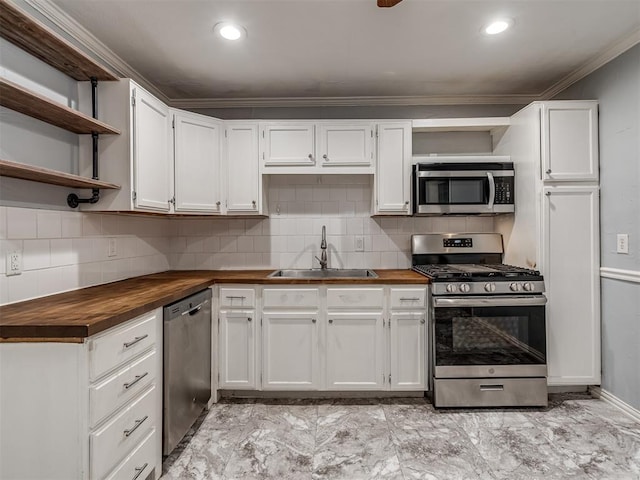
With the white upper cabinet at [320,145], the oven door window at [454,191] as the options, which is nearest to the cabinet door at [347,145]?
the white upper cabinet at [320,145]

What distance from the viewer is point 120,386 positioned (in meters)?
1.39

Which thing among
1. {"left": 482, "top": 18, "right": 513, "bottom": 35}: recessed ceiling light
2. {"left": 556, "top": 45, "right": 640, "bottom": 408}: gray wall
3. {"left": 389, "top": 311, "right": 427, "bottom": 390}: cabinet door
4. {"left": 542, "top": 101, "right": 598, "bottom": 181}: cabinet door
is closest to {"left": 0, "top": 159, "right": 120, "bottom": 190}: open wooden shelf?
{"left": 389, "top": 311, "right": 427, "bottom": 390}: cabinet door

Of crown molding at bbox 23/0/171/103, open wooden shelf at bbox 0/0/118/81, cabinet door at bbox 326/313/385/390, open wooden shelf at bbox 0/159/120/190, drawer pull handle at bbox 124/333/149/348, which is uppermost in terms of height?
crown molding at bbox 23/0/171/103

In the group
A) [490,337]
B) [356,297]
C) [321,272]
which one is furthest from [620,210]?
[321,272]

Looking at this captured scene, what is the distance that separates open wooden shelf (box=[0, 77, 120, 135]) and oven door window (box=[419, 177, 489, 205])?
2.18m

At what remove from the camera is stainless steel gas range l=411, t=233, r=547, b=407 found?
2.32 meters

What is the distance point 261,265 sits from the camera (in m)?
3.06

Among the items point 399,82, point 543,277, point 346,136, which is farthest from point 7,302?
point 543,277

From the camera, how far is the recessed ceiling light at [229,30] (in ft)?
6.42

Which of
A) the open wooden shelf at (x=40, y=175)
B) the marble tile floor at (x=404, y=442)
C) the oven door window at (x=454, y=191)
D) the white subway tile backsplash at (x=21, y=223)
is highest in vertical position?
the oven door window at (x=454, y=191)

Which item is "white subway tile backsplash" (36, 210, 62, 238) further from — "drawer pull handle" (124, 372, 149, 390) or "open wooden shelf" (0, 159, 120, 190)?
"drawer pull handle" (124, 372, 149, 390)

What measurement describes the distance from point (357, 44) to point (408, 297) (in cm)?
176

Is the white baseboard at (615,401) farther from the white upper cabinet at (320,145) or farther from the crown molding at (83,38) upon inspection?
the crown molding at (83,38)

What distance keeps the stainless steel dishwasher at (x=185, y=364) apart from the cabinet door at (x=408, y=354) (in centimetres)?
132
